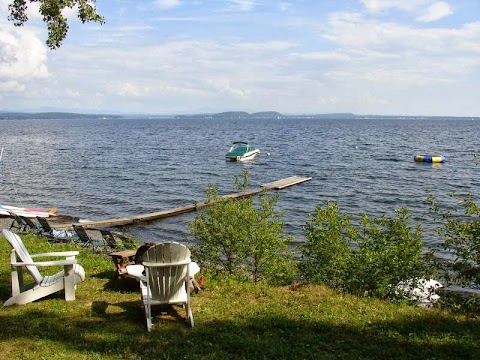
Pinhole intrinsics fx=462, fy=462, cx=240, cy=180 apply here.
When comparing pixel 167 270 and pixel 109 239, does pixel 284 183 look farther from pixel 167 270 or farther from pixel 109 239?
pixel 167 270

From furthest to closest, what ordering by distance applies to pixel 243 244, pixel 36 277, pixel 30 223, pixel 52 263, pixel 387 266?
1. pixel 30 223
2. pixel 243 244
3. pixel 387 266
4. pixel 36 277
5. pixel 52 263

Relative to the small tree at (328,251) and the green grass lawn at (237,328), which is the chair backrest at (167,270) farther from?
the small tree at (328,251)

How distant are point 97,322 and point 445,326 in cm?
574

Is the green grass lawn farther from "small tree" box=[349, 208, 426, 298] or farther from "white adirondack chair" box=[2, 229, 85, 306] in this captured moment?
"small tree" box=[349, 208, 426, 298]

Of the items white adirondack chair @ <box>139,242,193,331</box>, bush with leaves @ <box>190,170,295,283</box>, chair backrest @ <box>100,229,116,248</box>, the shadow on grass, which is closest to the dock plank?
chair backrest @ <box>100,229,116,248</box>

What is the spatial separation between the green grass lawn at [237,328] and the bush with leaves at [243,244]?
192cm

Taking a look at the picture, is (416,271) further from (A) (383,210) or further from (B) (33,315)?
(A) (383,210)

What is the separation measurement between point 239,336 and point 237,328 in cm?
34

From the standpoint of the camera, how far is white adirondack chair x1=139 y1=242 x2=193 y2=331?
23.6ft

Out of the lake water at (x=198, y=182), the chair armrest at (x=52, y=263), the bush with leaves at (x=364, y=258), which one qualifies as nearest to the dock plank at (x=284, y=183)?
the lake water at (x=198, y=182)

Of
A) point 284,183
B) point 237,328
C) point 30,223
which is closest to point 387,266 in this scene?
point 237,328

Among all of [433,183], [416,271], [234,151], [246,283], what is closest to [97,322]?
[246,283]

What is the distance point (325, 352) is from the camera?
6.57 m

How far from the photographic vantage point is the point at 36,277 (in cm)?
848
